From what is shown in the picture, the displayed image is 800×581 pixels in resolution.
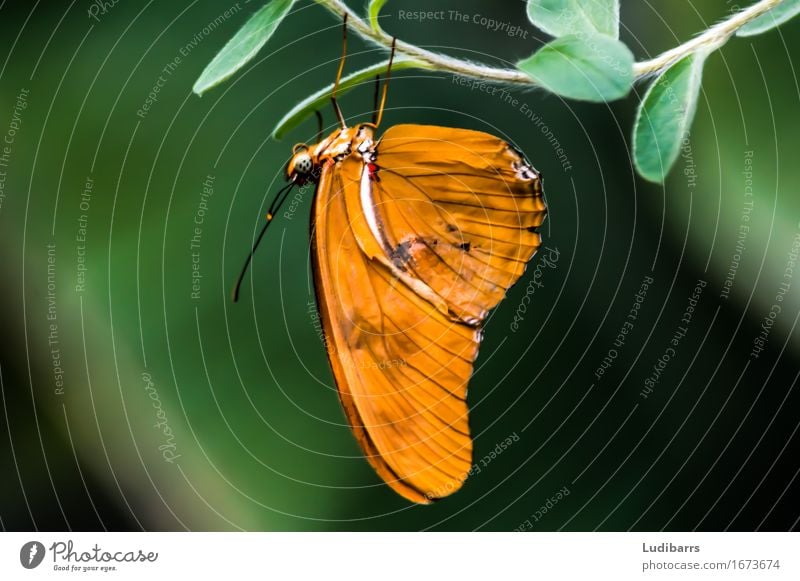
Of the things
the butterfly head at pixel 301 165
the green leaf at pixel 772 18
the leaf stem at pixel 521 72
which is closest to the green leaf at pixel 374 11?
the leaf stem at pixel 521 72

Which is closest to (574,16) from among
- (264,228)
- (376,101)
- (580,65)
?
(580,65)

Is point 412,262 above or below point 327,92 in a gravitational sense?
below

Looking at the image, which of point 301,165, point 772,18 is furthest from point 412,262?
point 772,18

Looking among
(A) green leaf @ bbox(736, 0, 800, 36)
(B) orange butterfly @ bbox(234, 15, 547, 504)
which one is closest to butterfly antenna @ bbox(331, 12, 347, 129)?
(B) orange butterfly @ bbox(234, 15, 547, 504)

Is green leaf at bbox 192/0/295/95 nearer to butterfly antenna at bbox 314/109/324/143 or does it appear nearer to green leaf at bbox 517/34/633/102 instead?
butterfly antenna at bbox 314/109/324/143

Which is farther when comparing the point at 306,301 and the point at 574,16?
the point at 306,301

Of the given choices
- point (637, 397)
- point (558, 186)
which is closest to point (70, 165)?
point (558, 186)

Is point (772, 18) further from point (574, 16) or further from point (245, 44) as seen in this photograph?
point (245, 44)
